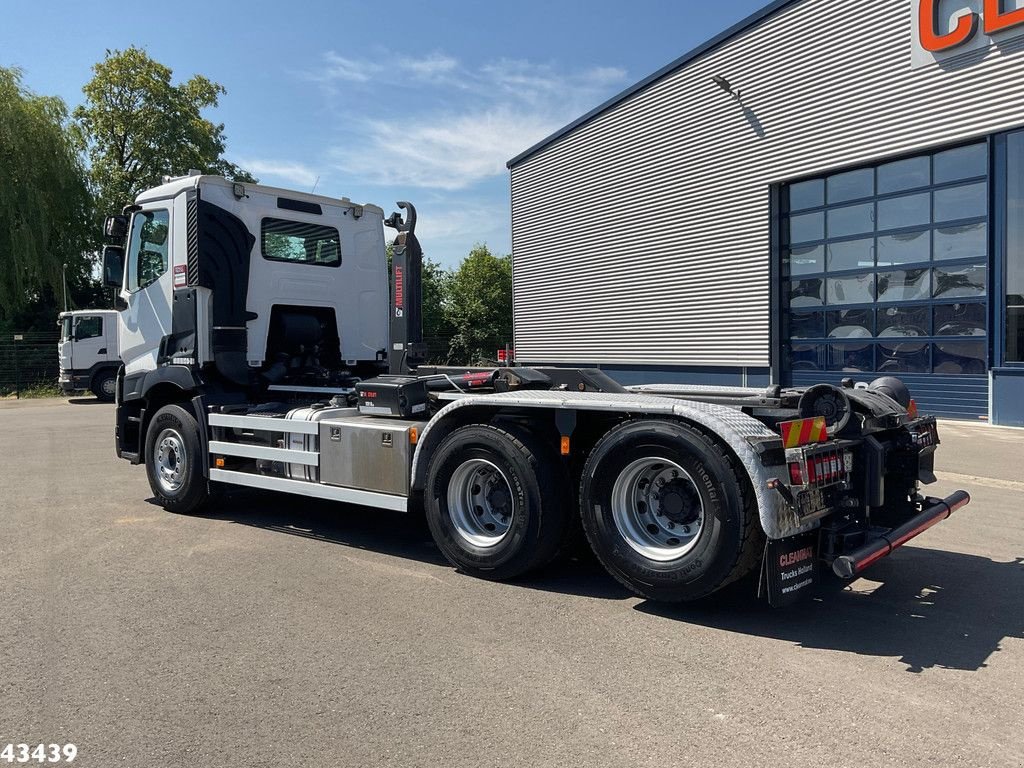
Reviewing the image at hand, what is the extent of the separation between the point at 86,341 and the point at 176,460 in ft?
59.5

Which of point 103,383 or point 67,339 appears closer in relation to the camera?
point 67,339

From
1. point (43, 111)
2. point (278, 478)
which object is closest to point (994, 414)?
point (278, 478)

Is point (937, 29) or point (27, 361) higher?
point (937, 29)

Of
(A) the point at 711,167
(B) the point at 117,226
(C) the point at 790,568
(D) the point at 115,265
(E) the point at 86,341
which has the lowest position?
(C) the point at 790,568

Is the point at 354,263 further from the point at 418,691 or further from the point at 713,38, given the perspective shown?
the point at 713,38

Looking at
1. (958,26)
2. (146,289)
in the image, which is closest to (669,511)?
(146,289)

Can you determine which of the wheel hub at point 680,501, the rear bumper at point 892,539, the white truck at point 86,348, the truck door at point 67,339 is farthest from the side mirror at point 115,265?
the truck door at point 67,339

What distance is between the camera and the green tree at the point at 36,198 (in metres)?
28.5

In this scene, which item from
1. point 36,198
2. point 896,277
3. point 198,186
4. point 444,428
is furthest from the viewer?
point 36,198

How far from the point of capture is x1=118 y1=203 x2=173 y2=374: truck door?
7.95 metres

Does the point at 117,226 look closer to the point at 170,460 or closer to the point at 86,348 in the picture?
the point at 170,460

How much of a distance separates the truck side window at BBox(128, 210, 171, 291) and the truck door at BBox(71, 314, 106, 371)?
17091 mm

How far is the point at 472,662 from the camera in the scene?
4.06 metres

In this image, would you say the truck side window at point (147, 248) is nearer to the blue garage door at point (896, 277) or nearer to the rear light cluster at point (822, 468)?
the rear light cluster at point (822, 468)
